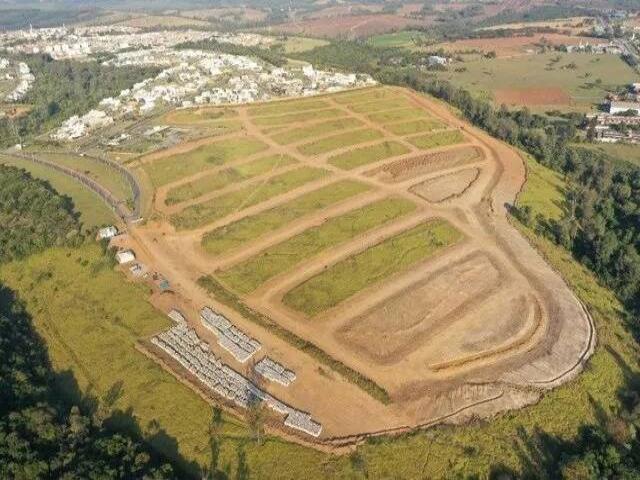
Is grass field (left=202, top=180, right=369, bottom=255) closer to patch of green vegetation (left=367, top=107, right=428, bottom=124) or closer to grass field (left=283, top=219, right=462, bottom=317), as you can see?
grass field (left=283, top=219, right=462, bottom=317)

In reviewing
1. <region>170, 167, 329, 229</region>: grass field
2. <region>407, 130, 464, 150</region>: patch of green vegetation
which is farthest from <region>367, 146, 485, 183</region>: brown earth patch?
<region>170, 167, 329, 229</region>: grass field

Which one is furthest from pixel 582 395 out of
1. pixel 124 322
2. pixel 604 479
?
pixel 124 322

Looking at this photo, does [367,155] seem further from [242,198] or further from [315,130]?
[242,198]

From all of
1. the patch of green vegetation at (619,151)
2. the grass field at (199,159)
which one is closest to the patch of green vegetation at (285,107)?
the grass field at (199,159)

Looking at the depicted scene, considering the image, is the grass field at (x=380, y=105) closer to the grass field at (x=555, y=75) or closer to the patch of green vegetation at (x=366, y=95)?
the patch of green vegetation at (x=366, y=95)

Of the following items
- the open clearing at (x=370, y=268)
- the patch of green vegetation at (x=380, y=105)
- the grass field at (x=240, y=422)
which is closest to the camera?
the grass field at (x=240, y=422)
